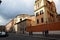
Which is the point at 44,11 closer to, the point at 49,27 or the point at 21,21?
the point at 49,27

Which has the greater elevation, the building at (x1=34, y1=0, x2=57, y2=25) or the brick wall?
the building at (x1=34, y1=0, x2=57, y2=25)

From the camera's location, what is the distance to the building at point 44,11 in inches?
1778

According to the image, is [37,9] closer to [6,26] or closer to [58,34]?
[58,34]

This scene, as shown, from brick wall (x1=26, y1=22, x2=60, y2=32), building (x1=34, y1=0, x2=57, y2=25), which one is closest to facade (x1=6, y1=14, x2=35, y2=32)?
building (x1=34, y1=0, x2=57, y2=25)

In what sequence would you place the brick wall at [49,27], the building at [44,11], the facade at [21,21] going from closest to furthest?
the brick wall at [49,27], the building at [44,11], the facade at [21,21]

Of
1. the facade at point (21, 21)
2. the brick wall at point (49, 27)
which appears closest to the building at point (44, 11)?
the brick wall at point (49, 27)

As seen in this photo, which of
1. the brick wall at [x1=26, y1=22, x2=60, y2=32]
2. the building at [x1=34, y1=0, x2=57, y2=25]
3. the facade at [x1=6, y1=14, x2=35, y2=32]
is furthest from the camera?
the facade at [x1=6, y1=14, x2=35, y2=32]

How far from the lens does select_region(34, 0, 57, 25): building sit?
148ft

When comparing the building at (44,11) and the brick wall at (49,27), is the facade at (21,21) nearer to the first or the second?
the building at (44,11)

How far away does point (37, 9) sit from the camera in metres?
49.5

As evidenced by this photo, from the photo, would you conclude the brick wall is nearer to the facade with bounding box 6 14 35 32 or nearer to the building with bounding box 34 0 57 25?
the building with bounding box 34 0 57 25

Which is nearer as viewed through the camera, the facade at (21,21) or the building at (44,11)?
the building at (44,11)

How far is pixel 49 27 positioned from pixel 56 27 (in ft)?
10.4

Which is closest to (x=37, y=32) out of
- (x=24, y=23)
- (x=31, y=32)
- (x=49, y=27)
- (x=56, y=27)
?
(x=31, y=32)
